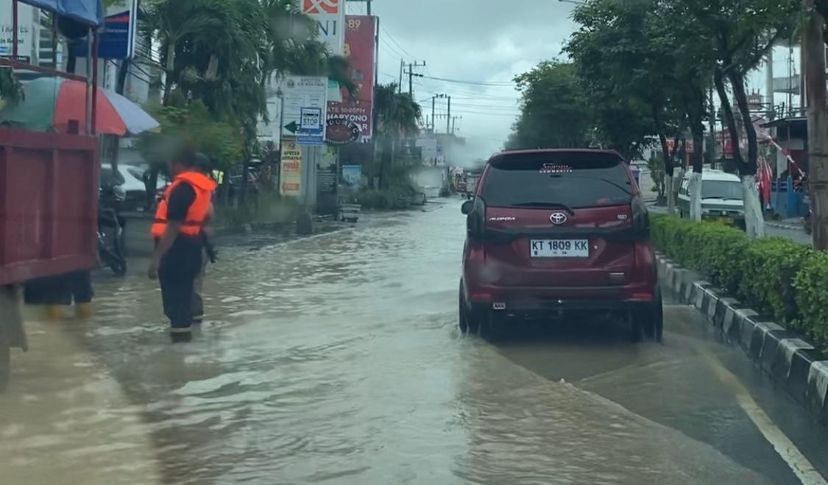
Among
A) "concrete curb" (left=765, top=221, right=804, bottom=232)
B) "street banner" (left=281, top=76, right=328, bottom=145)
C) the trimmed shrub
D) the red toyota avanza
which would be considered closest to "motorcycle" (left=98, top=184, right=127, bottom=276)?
the red toyota avanza

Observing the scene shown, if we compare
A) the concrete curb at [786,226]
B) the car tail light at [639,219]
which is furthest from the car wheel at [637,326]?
the concrete curb at [786,226]

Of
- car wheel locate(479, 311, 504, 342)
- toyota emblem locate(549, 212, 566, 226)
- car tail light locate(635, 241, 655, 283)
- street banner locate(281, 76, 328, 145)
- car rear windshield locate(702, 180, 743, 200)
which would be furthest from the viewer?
street banner locate(281, 76, 328, 145)

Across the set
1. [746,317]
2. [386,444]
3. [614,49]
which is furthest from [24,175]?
[614,49]

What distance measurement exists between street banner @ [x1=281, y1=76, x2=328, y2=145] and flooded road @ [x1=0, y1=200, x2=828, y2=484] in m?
15.4

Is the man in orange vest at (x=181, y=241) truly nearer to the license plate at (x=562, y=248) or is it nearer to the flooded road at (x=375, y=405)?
the flooded road at (x=375, y=405)

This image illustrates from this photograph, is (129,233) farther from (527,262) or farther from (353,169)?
(353,169)

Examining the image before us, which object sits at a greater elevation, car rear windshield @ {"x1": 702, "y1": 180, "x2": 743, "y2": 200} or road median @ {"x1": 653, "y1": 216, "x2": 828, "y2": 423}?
car rear windshield @ {"x1": 702, "y1": 180, "x2": 743, "y2": 200}

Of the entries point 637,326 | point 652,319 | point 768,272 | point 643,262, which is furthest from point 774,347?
point 637,326

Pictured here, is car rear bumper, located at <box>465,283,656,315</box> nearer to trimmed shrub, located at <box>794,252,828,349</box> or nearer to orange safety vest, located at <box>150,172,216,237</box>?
trimmed shrub, located at <box>794,252,828,349</box>

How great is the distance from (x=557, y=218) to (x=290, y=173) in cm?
2341

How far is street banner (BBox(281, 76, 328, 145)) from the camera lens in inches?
1080

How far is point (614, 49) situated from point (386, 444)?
12.2m

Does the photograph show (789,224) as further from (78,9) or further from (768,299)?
(78,9)

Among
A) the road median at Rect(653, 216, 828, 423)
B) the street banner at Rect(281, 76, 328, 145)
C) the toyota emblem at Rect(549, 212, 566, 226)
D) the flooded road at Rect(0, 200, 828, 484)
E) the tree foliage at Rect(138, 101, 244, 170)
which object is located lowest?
the flooded road at Rect(0, 200, 828, 484)
